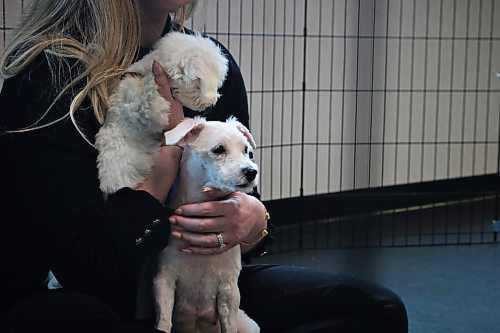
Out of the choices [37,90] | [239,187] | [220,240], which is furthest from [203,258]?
[37,90]

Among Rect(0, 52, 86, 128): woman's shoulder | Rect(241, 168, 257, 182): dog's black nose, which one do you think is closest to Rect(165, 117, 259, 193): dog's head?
Rect(241, 168, 257, 182): dog's black nose

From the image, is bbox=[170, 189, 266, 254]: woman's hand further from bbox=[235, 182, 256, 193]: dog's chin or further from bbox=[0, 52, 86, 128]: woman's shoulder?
bbox=[0, 52, 86, 128]: woman's shoulder

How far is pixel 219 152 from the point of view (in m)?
1.40

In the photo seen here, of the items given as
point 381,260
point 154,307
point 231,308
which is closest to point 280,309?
point 231,308

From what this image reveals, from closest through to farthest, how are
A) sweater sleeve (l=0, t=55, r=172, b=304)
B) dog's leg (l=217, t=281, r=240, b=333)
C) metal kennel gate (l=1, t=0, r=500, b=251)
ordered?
1. sweater sleeve (l=0, t=55, r=172, b=304)
2. dog's leg (l=217, t=281, r=240, b=333)
3. metal kennel gate (l=1, t=0, r=500, b=251)

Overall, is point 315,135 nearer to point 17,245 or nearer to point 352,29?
point 352,29

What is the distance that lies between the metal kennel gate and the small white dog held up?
6.47 feet

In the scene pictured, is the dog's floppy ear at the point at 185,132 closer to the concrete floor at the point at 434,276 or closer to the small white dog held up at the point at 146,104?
the small white dog held up at the point at 146,104

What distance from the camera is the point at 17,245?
1.41 metres

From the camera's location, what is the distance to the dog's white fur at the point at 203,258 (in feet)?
4.56

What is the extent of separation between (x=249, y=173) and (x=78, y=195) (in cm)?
28

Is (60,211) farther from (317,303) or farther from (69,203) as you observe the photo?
(317,303)

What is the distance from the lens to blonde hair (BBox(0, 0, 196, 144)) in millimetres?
1407

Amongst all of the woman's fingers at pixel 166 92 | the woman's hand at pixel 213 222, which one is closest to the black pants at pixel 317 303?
the woman's hand at pixel 213 222
